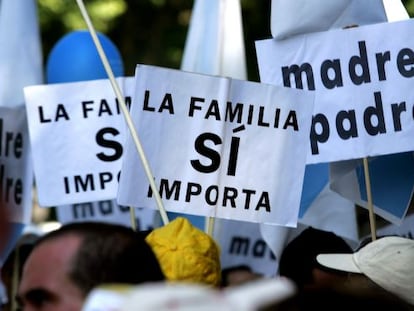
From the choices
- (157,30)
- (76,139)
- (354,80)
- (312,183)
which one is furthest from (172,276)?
(157,30)

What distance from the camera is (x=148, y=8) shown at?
14.3 metres

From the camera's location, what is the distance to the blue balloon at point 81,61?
711 cm

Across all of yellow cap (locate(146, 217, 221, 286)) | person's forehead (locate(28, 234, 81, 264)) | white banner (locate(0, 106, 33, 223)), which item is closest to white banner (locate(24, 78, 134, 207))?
white banner (locate(0, 106, 33, 223))

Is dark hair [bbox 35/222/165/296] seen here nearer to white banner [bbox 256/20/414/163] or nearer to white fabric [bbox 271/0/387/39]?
white banner [bbox 256/20/414/163]

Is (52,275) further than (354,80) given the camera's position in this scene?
No

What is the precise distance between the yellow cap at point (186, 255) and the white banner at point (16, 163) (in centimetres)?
252

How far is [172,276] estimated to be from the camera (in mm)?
3588

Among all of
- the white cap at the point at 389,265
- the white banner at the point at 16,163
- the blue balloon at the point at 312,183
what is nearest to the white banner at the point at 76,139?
the white banner at the point at 16,163

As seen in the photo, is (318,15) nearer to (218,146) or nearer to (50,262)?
(218,146)

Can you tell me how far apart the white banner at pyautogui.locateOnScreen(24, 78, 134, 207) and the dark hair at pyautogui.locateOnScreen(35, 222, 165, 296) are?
2.78 m

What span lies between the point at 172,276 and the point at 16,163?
291 centimetres

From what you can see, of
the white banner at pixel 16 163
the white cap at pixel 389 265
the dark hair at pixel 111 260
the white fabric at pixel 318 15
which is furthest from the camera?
the white banner at pixel 16 163

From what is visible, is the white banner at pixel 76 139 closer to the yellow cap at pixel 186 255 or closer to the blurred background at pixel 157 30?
the yellow cap at pixel 186 255

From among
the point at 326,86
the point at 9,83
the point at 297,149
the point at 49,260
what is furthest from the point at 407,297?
the point at 9,83
